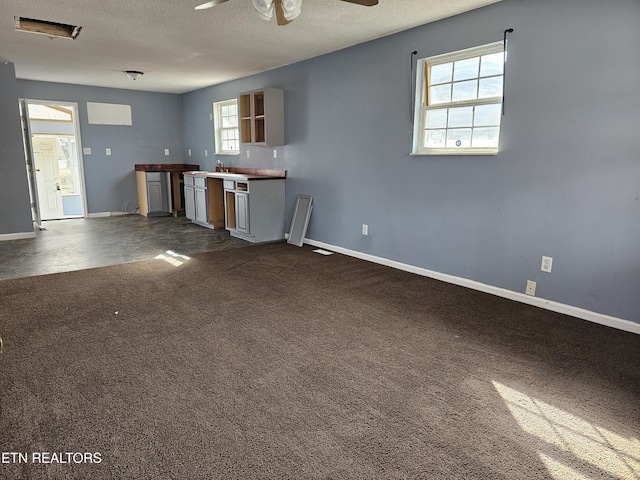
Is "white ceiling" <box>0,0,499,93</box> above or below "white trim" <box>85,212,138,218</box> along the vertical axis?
above

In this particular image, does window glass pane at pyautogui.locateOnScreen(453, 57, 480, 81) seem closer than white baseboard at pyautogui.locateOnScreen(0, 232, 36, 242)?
Yes

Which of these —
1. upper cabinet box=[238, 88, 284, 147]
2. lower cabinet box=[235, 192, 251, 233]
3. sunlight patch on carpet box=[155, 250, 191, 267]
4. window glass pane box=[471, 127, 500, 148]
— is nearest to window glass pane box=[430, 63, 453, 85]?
window glass pane box=[471, 127, 500, 148]

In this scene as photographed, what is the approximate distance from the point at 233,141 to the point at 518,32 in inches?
200

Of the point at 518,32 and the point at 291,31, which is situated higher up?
the point at 291,31

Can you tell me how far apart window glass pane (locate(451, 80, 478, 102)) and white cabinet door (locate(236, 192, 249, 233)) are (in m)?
2.93

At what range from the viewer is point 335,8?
3.42 m

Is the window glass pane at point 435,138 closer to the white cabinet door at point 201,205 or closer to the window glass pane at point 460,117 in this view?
the window glass pane at point 460,117

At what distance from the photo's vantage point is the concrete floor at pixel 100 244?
447cm

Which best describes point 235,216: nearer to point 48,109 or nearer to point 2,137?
point 2,137

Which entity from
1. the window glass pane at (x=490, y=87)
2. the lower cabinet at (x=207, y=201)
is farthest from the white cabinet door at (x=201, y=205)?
the window glass pane at (x=490, y=87)

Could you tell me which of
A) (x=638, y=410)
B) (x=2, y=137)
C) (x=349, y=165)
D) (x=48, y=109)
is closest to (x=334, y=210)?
(x=349, y=165)

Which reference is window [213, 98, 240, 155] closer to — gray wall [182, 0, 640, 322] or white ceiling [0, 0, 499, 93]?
white ceiling [0, 0, 499, 93]

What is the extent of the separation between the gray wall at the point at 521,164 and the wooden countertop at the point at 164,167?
13.3 ft

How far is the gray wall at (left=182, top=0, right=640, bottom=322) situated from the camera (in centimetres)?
276
